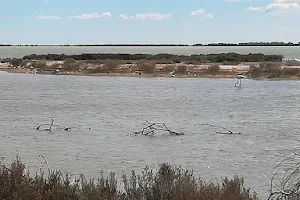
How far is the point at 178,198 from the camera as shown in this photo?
266 inches

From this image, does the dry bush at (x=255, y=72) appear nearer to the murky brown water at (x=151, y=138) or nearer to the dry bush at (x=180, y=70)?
the dry bush at (x=180, y=70)

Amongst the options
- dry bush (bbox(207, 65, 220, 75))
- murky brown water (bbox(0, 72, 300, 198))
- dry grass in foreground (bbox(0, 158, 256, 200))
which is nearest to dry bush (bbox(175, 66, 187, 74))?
dry bush (bbox(207, 65, 220, 75))

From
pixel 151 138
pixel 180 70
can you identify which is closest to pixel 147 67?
pixel 180 70

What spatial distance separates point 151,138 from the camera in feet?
53.8

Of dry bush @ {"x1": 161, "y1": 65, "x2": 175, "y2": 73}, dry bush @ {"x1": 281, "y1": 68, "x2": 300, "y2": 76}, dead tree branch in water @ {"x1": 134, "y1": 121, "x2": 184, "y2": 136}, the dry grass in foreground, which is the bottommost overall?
dry bush @ {"x1": 161, "y1": 65, "x2": 175, "y2": 73}

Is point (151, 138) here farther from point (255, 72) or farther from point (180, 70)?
point (180, 70)

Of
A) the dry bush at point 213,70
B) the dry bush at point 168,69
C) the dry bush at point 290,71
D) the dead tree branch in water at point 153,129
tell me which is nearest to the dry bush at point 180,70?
the dry bush at point 168,69

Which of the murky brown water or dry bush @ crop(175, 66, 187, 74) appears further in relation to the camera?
dry bush @ crop(175, 66, 187, 74)

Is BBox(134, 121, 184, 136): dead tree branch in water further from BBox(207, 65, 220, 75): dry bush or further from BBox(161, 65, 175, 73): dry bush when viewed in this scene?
BBox(161, 65, 175, 73): dry bush

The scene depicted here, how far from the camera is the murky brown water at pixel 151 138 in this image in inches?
502

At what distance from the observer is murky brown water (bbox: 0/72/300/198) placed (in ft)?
41.8

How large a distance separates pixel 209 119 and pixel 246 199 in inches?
539

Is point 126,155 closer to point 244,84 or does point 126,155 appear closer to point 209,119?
point 209,119

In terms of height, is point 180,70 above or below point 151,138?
below
